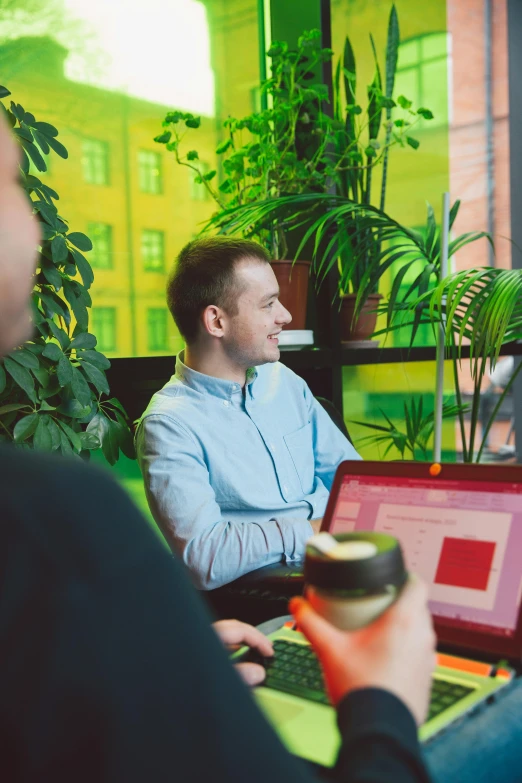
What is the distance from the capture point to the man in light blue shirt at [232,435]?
1.75 metres

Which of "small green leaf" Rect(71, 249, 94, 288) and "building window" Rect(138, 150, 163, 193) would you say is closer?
"small green leaf" Rect(71, 249, 94, 288)

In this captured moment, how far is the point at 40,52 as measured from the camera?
2475 mm

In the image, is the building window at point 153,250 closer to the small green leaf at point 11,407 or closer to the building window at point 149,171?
the building window at point 149,171

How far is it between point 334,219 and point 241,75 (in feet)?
3.03

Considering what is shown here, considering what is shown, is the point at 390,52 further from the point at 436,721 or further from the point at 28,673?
the point at 28,673

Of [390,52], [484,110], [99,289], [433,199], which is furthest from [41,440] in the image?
[484,110]

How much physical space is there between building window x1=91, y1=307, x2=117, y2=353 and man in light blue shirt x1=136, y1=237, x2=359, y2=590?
580mm

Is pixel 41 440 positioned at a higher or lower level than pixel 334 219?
lower

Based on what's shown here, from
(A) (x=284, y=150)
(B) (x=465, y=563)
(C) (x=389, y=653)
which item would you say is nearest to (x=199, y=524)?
(B) (x=465, y=563)

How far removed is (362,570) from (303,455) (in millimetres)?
1531

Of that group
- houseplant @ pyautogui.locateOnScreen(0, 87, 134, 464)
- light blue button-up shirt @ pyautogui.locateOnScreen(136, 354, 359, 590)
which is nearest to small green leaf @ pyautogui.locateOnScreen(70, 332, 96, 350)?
houseplant @ pyautogui.locateOnScreen(0, 87, 134, 464)

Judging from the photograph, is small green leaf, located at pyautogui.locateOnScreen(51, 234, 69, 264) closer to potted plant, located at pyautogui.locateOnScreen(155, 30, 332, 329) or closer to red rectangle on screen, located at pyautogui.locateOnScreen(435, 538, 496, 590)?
potted plant, located at pyautogui.locateOnScreen(155, 30, 332, 329)

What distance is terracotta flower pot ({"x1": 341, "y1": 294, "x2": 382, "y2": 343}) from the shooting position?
9.72ft

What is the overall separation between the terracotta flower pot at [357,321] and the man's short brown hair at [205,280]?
2.85 feet
